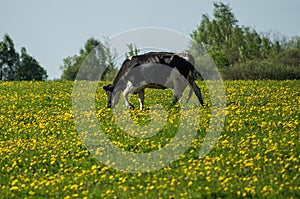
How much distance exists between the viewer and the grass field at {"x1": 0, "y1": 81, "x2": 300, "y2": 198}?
11297 millimetres

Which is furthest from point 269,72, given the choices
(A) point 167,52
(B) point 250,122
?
(B) point 250,122

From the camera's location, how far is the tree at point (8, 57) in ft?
282

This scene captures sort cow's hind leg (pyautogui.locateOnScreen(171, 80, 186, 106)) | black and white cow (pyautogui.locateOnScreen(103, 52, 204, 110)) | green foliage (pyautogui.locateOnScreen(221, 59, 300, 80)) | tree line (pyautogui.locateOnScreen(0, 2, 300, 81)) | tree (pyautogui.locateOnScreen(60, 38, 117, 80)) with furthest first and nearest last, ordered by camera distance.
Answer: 1. tree line (pyautogui.locateOnScreen(0, 2, 300, 81))
2. tree (pyautogui.locateOnScreen(60, 38, 117, 80))
3. green foliage (pyautogui.locateOnScreen(221, 59, 300, 80))
4. cow's hind leg (pyautogui.locateOnScreen(171, 80, 186, 106))
5. black and white cow (pyautogui.locateOnScreen(103, 52, 204, 110))

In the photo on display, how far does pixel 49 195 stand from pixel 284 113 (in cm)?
854

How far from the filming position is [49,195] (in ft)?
39.0

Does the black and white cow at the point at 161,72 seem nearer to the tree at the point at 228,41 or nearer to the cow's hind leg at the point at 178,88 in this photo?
the cow's hind leg at the point at 178,88

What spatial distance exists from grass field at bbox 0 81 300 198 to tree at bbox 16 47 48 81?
218 feet

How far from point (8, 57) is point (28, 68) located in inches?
153

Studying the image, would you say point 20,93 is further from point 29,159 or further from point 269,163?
point 269,163

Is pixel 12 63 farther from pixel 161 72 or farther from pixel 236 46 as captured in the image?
pixel 161 72

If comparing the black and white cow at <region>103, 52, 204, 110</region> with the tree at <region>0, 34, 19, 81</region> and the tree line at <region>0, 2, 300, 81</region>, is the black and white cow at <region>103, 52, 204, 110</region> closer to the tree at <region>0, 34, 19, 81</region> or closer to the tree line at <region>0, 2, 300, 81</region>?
the tree line at <region>0, 2, 300, 81</region>

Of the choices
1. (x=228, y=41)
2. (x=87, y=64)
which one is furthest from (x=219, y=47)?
(x=87, y=64)

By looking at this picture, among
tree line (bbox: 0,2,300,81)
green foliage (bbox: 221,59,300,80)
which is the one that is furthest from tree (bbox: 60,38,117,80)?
green foliage (bbox: 221,59,300,80)

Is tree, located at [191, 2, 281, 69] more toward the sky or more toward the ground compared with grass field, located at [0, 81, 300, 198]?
more toward the sky
